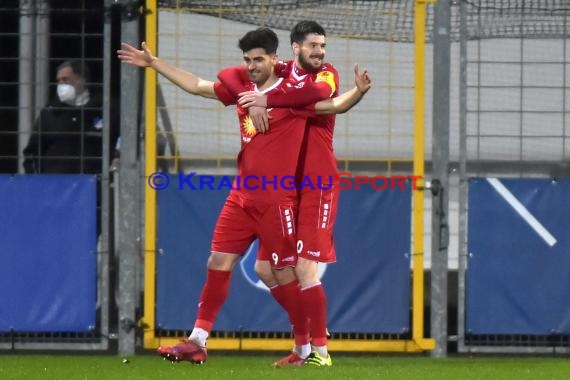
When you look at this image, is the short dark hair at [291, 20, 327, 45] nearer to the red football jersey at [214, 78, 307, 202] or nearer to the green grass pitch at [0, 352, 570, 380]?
the red football jersey at [214, 78, 307, 202]

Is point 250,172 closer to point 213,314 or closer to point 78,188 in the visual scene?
point 213,314

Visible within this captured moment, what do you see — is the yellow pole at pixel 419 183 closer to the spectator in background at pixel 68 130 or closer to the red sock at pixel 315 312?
the red sock at pixel 315 312

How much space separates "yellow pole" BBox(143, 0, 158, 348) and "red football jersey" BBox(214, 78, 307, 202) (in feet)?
5.42

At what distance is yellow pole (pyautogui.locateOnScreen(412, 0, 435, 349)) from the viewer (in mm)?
10688

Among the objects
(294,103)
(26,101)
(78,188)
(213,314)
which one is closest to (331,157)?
(294,103)

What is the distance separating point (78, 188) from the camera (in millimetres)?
10625

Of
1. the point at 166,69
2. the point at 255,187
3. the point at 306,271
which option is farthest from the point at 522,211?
the point at 166,69

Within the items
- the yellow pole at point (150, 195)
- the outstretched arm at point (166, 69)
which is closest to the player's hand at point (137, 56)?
the outstretched arm at point (166, 69)

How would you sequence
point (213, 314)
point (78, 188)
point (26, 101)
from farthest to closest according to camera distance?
point (26, 101) < point (78, 188) < point (213, 314)

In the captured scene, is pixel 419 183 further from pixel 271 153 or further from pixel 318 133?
pixel 271 153

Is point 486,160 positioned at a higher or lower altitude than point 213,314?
higher

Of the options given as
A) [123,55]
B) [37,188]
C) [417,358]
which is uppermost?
[123,55]

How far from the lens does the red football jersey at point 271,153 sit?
9.07m

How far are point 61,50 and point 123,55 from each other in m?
3.34
